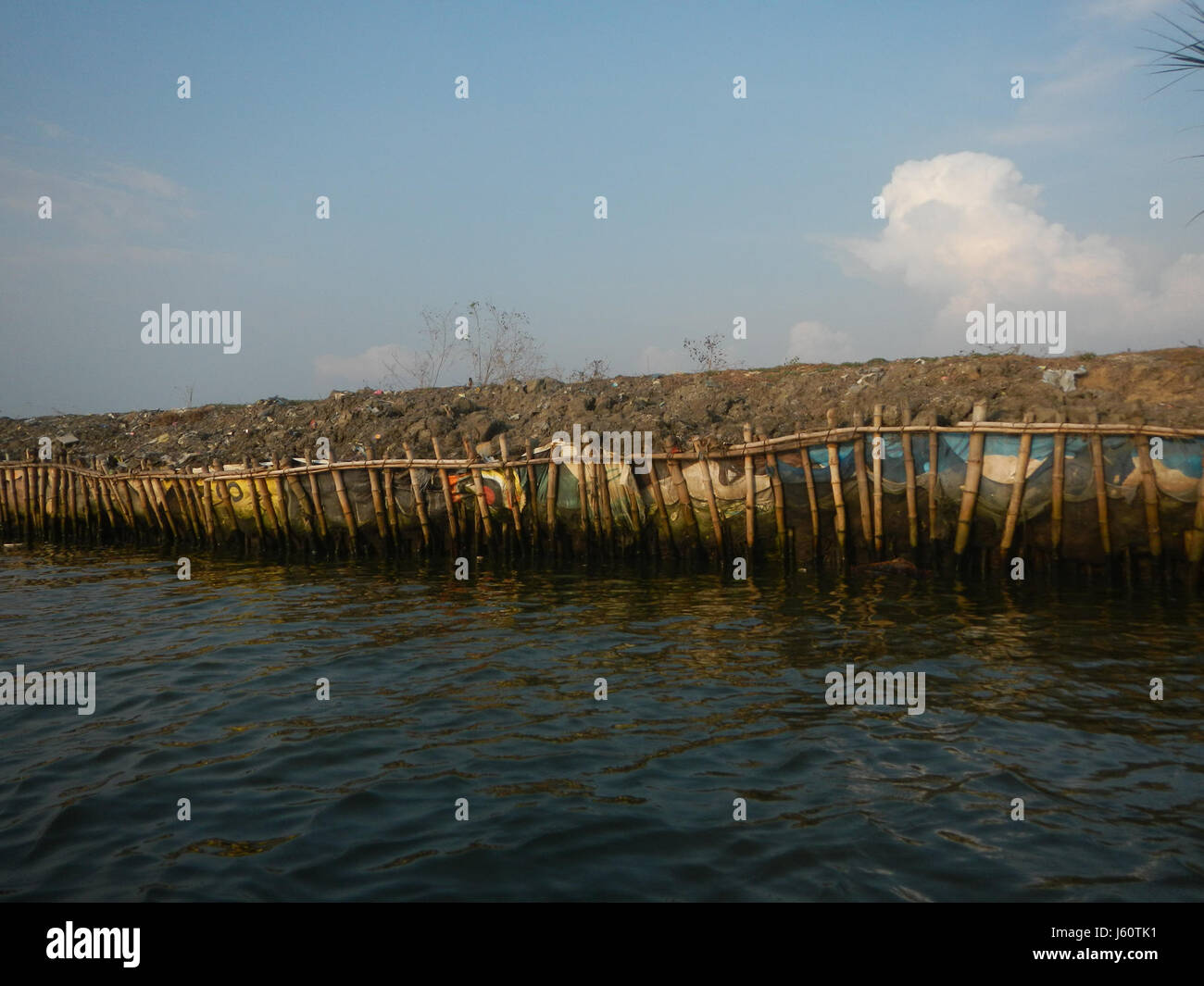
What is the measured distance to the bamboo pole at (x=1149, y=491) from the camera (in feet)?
38.9

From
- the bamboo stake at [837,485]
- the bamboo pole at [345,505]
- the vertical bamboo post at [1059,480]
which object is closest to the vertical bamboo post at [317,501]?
the bamboo pole at [345,505]

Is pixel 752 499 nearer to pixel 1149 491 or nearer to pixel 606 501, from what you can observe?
pixel 606 501

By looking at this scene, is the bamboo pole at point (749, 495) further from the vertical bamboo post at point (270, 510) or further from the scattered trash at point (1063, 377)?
the vertical bamboo post at point (270, 510)

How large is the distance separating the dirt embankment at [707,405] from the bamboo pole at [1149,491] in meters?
0.38

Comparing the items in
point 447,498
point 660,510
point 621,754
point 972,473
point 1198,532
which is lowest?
point 621,754

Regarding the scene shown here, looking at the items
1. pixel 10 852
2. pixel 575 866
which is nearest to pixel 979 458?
pixel 575 866

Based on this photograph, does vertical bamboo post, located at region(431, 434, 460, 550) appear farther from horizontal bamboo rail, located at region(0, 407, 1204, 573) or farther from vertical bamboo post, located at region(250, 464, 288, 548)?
vertical bamboo post, located at region(250, 464, 288, 548)

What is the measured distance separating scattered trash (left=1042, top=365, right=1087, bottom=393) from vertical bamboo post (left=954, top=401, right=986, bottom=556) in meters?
3.96

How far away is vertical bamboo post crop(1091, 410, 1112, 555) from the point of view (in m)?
12.1

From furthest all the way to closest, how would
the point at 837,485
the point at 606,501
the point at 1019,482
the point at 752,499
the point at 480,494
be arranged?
the point at 480,494 < the point at 606,501 < the point at 752,499 < the point at 837,485 < the point at 1019,482

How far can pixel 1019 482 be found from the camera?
12.5 meters

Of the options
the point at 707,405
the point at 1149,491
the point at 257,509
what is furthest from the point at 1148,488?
the point at 257,509

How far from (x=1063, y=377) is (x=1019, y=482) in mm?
4629

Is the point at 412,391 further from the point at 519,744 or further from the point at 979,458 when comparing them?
the point at 519,744
